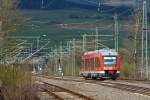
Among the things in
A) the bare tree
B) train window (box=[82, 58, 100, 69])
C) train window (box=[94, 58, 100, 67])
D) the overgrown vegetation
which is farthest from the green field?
the overgrown vegetation

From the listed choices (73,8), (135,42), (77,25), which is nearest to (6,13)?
(135,42)

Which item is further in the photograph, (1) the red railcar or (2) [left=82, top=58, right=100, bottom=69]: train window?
(2) [left=82, top=58, right=100, bottom=69]: train window

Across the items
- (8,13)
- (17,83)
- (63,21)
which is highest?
(63,21)

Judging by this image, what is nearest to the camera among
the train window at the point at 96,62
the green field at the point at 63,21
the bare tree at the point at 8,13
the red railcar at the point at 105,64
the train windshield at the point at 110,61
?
the bare tree at the point at 8,13

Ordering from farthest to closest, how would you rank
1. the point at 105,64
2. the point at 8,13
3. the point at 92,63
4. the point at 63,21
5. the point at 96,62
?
the point at 63,21, the point at 92,63, the point at 96,62, the point at 105,64, the point at 8,13

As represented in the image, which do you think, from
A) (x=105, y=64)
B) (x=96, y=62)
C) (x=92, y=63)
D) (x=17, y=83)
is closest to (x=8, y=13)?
(x=96, y=62)

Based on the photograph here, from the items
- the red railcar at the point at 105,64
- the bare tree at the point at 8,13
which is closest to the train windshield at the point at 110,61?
the red railcar at the point at 105,64

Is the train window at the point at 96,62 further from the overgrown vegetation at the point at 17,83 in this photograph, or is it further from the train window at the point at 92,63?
the overgrown vegetation at the point at 17,83

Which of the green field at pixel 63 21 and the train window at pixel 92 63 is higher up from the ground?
the green field at pixel 63 21

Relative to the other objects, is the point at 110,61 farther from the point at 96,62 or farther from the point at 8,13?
the point at 8,13

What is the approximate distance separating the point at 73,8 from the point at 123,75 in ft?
317

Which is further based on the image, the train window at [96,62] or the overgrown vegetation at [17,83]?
the train window at [96,62]

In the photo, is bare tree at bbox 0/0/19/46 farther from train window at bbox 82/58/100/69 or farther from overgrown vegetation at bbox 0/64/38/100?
overgrown vegetation at bbox 0/64/38/100

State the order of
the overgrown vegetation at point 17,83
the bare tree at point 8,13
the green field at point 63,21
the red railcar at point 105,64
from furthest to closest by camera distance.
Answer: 1. the green field at point 63,21
2. the red railcar at point 105,64
3. the bare tree at point 8,13
4. the overgrown vegetation at point 17,83
